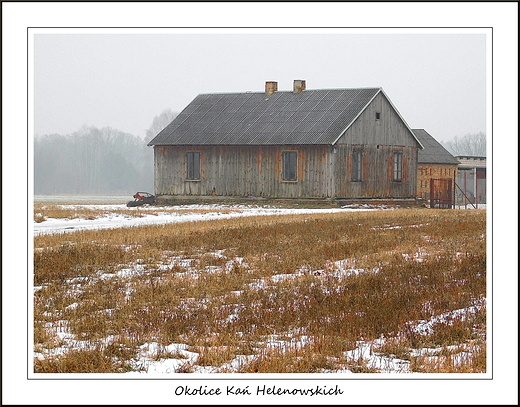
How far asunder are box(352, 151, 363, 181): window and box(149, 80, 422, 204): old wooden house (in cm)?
5

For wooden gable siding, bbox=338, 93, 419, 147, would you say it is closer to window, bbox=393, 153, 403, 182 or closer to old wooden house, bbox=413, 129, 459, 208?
window, bbox=393, 153, 403, 182

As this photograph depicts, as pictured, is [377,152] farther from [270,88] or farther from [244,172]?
[270,88]

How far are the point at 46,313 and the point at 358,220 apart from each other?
1456cm

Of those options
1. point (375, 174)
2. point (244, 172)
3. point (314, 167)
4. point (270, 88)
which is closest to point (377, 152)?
point (375, 174)

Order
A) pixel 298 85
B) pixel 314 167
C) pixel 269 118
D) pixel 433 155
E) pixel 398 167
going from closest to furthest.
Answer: pixel 314 167
pixel 269 118
pixel 398 167
pixel 298 85
pixel 433 155

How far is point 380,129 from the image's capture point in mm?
39531

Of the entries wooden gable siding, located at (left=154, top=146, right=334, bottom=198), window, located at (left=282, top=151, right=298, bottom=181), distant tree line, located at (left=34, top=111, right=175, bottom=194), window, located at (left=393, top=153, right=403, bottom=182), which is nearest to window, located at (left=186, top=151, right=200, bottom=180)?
wooden gable siding, located at (left=154, top=146, right=334, bottom=198)

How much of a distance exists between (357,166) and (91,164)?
219 feet

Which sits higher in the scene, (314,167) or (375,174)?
(314,167)

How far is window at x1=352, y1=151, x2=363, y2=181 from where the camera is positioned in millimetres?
38438

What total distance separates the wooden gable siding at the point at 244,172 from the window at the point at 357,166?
1632mm

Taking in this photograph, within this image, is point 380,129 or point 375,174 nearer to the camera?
point 375,174

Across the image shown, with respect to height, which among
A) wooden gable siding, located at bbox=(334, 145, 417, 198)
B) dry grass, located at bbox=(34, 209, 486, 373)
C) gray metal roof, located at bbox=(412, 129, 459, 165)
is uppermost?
gray metal roof, located at bbox=(412, 129, 459, 165)

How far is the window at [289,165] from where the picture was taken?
3822 centimetres
